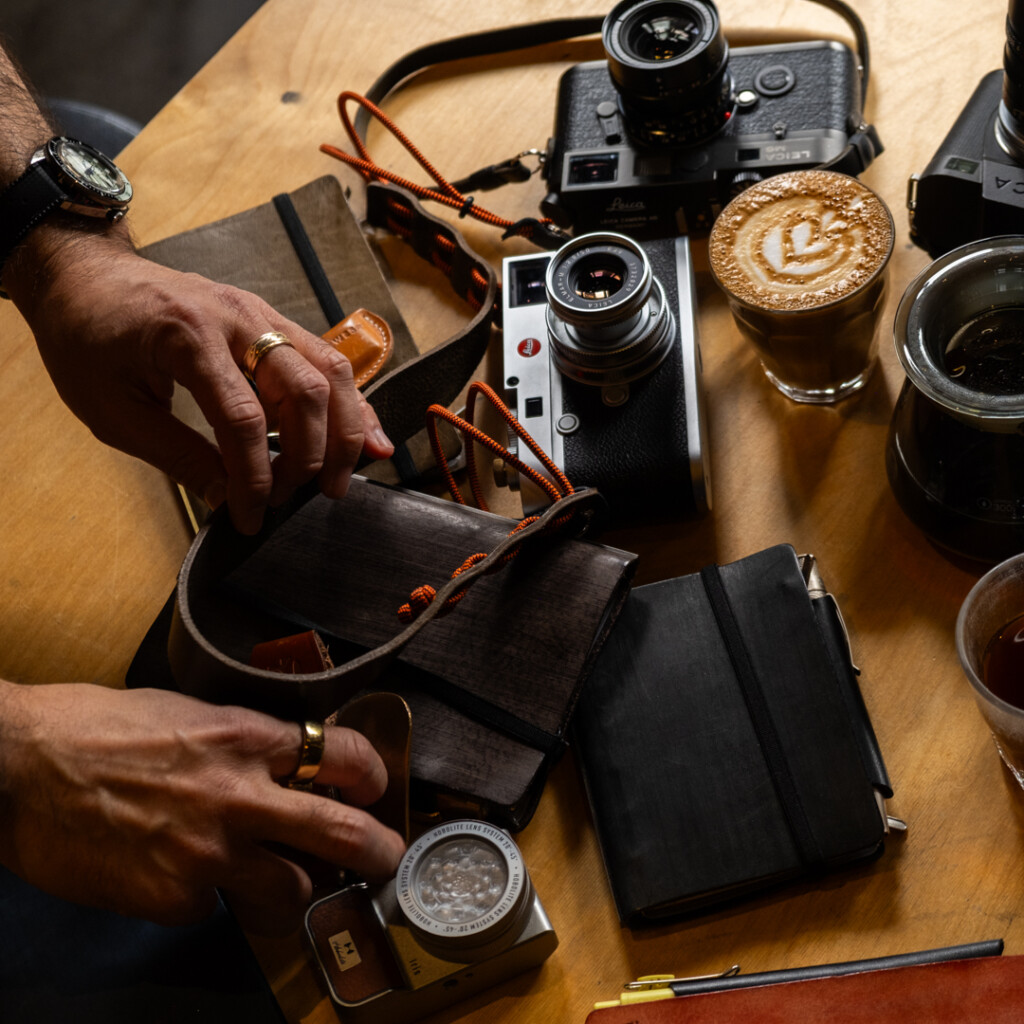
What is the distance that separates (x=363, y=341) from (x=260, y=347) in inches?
6.2

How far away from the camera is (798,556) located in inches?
33.0

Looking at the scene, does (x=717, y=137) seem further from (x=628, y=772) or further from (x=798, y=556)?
(x=628, y=772)

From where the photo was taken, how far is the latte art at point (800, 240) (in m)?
0.81

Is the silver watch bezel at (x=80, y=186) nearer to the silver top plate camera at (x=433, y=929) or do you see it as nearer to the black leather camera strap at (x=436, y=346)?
the black leather camera strap at (x=436, y=346)

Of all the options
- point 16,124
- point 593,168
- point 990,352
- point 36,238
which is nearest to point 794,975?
point 990,352

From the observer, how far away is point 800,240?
0.84 meters

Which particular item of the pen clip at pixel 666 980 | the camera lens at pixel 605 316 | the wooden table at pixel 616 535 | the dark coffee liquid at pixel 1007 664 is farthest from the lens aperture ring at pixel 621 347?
the pen clip at pixel 666 980

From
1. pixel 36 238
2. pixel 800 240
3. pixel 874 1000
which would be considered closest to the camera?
pixel 874 1000

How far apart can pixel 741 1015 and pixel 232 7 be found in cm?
247

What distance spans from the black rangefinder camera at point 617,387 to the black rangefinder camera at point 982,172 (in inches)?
8.1

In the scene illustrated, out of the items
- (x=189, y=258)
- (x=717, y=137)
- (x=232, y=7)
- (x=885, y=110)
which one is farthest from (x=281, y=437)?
(x=232, y=7)

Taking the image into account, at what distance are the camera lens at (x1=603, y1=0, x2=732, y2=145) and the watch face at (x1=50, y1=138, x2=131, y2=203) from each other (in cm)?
46

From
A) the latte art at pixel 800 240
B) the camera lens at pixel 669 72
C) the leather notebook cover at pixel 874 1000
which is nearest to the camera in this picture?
the leather notebook cover at pixel 874 1000

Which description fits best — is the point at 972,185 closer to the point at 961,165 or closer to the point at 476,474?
the point at 961,165
